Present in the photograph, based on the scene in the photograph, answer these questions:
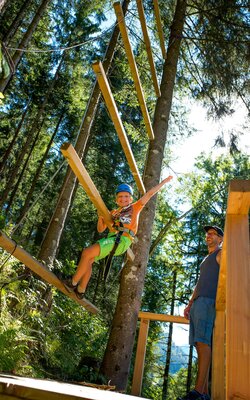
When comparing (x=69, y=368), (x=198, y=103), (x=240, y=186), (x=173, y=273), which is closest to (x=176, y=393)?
(x=173, y=273)

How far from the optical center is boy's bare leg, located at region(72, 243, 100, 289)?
13.3 ft

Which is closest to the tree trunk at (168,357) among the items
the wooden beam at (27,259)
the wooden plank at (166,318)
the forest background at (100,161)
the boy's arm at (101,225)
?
the forest background at (100,161)

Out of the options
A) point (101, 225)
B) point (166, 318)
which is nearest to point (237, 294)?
point (101, 225)

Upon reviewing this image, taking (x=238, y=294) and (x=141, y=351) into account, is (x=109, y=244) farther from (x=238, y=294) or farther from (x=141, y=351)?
(x=238, y=294)

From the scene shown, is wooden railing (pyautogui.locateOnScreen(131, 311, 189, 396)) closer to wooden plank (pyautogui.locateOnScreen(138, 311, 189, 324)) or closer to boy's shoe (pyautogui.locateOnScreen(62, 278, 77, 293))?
wooden plank (pyautogui.locateOnScreen(138, 311, 189, 324))

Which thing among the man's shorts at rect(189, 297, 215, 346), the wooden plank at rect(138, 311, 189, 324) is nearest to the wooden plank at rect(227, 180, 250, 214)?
the man's shorts at rect(189, 297, 215, 346)

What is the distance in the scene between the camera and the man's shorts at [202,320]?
350cm

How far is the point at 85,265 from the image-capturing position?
13.4 feet

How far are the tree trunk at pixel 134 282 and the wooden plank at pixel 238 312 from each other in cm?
349

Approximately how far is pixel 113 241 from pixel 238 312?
9.12 feet

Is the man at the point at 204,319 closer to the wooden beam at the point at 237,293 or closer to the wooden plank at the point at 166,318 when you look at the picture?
the wooden plank at the point at 166,318

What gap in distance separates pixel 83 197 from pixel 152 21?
35.1ft

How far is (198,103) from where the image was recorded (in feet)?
30.7

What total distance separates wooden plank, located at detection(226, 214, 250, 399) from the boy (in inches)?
98.7
